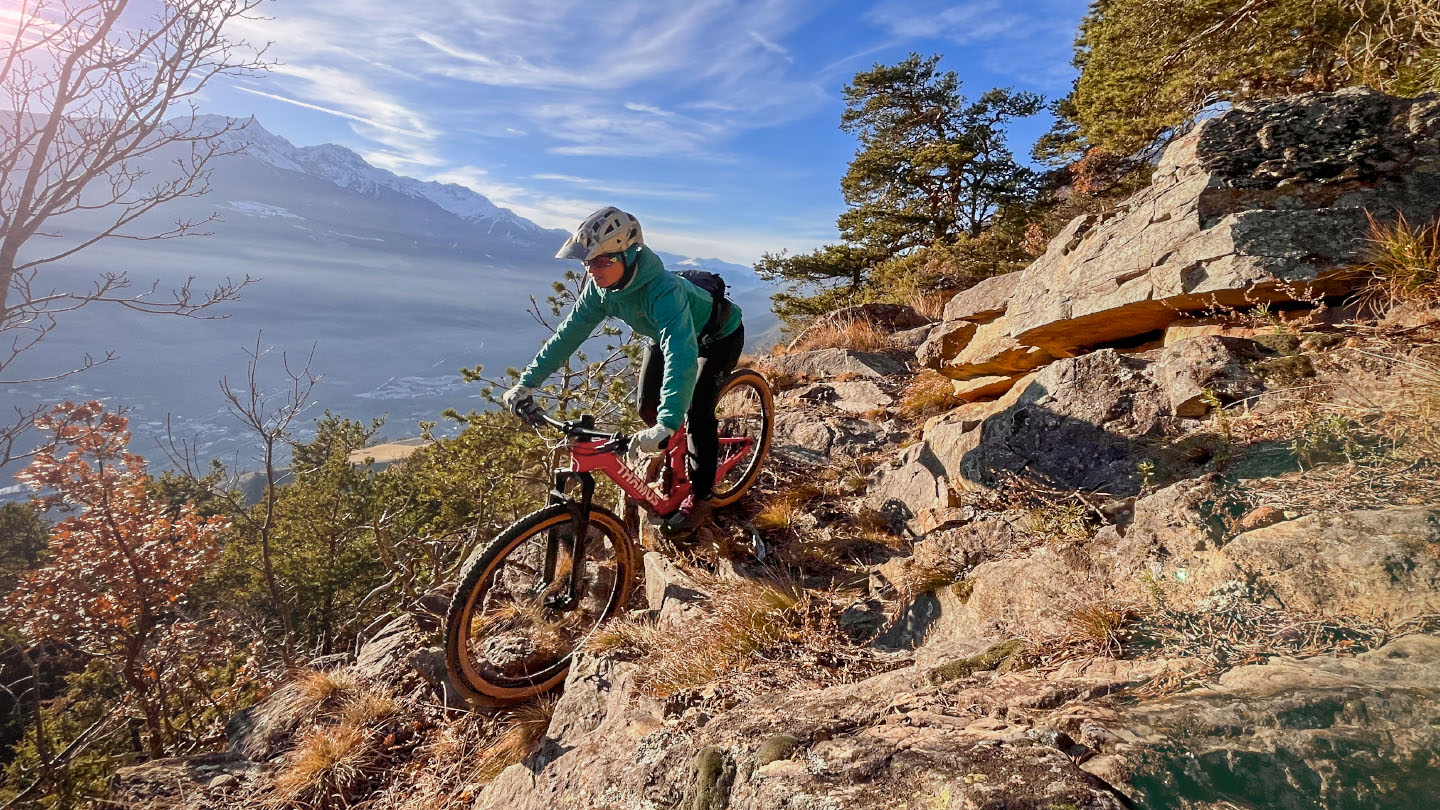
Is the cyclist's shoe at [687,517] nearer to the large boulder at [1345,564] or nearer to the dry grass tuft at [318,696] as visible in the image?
the dry grass tuft at [318,696]

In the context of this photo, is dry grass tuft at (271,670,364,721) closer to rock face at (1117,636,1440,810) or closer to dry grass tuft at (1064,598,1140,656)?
dry grass tuft at (1064,598,1140,656)

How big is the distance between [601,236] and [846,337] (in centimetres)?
802

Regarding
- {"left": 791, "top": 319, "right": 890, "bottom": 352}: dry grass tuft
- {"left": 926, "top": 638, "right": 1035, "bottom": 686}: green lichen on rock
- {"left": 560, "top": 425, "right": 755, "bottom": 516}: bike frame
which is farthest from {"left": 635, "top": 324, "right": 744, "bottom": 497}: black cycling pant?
{"left": 791, "top": 319, "right": 890, "bottom": 352}: dry grass tuft

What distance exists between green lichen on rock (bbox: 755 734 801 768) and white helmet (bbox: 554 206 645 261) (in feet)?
9.75

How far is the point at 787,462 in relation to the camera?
6.35m

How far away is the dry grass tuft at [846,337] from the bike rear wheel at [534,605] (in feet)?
22.1

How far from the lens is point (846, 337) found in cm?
1108

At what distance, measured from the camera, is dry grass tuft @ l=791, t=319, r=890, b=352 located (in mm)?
10789

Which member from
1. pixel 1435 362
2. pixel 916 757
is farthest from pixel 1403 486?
pixel 916 757

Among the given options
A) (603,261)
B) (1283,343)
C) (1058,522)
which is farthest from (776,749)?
(1283,343)

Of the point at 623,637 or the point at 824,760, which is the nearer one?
the point at 824,760

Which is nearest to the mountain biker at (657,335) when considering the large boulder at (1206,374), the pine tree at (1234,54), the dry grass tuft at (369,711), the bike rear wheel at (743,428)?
the bike rear wheel at (743,428)

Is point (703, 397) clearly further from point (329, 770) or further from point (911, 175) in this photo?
point (911, 175)

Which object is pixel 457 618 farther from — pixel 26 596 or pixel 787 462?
pixel 26 596
